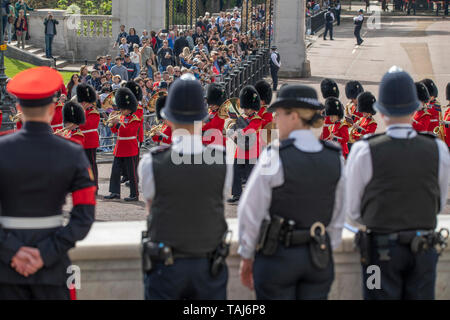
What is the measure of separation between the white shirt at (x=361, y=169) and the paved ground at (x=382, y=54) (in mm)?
12937

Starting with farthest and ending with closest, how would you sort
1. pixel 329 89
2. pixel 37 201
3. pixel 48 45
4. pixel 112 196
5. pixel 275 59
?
pixel 48 45 → pixel 275 59 → pixel 329 89 → pixel 112 196 → pixel 37 201

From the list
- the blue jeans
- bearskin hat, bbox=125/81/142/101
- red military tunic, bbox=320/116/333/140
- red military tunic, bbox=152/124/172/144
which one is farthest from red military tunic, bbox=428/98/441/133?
the blue jeans

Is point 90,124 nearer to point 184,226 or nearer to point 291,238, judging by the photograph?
point 184,226

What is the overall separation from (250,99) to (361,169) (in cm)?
671

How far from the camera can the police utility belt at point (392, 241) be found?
14.9 ft

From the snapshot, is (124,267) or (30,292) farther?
(124,267)

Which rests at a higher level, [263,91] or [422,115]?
[263,91]

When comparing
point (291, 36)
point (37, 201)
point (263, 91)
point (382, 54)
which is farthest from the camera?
point (382, 54)

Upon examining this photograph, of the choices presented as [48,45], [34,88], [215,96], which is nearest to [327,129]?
[215,96]

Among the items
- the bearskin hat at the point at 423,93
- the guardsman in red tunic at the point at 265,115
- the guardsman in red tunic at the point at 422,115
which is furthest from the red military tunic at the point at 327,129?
the bearskin hat at the point at 423,93

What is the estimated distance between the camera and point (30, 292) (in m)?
4.25

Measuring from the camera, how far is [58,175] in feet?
13.8

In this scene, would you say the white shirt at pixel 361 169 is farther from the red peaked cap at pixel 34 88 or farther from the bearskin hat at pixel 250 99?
the bearskin hat at pixel 250 99
